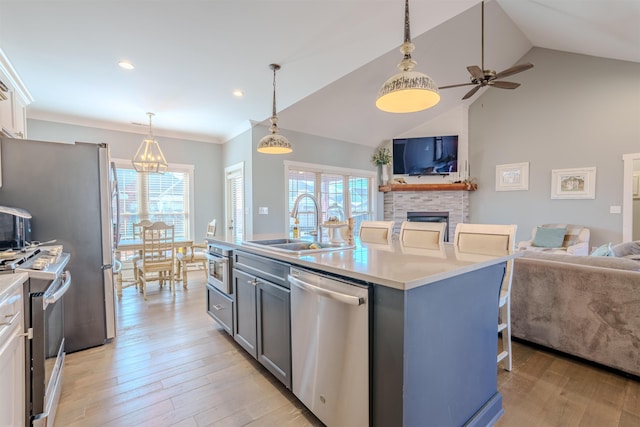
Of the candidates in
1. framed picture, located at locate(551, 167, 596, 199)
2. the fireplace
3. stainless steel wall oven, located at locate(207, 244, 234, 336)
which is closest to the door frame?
framed picture, located at locate(551, 167, 596, 199)

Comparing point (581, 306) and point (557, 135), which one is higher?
point (557, 135)

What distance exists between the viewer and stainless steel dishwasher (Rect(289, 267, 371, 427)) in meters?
1.29

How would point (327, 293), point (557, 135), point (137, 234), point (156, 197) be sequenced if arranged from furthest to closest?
point (156, 197), point (557, 135), point (137, 234), point (327, 293)

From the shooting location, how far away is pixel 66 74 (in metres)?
3.38

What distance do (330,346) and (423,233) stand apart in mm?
1665

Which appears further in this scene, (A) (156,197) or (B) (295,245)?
(A) (156,197)

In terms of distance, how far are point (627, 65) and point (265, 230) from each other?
651 cm

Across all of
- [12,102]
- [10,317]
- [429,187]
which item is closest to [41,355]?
[10,317]

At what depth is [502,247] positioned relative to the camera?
209cm

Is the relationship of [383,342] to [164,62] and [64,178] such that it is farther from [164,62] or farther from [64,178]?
[164,62]

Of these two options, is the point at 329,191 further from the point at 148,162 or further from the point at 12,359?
the point at 12,359

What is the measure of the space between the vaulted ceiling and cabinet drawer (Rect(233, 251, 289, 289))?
2.14 meters

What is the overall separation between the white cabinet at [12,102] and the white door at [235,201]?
286 centimetres

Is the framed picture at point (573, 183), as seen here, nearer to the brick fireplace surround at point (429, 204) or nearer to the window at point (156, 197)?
the brick fireplace surround at point (429, 204)
